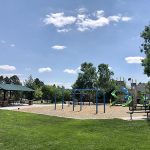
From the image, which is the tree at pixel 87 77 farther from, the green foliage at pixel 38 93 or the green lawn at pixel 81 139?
the green lawn at pixel 81 139

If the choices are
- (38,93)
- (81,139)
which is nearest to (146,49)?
(81,139)

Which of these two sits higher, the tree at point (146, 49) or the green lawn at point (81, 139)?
the tree at point (146, 49)

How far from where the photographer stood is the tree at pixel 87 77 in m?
84.7

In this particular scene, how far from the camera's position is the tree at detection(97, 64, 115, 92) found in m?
85.8

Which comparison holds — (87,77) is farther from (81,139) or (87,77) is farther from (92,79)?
(81,139)

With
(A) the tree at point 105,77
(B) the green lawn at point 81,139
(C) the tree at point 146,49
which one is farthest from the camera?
(A) the tree at point 105,77

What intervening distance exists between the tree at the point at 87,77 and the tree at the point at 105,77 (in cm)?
169

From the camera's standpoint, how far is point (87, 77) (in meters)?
85.1

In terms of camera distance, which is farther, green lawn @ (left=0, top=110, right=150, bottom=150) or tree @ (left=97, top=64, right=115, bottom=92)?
tree @ (left=97, top=64, right=115, bottom=92)

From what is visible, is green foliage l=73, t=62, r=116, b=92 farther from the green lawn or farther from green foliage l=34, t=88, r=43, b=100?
the green lawn

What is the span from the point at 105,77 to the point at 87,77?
5.08 meters

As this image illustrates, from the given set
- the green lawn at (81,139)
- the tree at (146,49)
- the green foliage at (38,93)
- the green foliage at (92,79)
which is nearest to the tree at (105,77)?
the green foliage at (92,79)

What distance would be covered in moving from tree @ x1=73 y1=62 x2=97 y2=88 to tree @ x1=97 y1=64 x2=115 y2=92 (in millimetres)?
1687

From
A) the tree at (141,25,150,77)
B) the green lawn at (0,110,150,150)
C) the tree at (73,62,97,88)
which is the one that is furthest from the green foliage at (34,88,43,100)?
the green lawn at (0,110,150,150)
